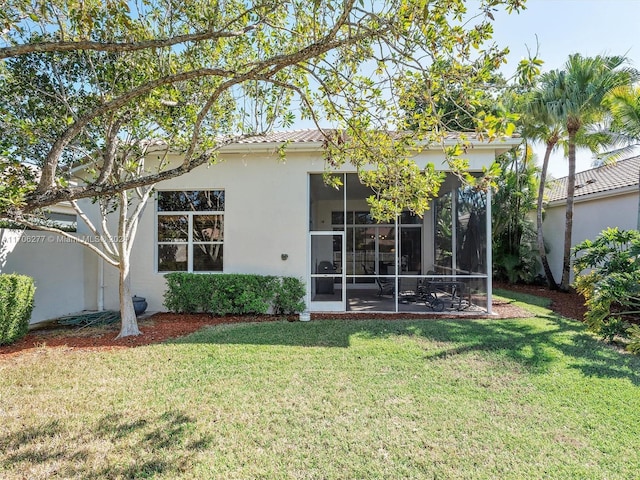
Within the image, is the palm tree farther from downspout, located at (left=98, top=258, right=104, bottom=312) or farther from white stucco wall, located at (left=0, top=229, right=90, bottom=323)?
white stucco wall, located at (left=0, top=229, right=90, bottom=323)

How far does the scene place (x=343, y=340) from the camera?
6703 mm

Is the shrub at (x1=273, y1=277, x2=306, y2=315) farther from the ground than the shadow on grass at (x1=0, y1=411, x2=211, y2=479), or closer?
farther from the ground

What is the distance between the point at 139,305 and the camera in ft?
29.4

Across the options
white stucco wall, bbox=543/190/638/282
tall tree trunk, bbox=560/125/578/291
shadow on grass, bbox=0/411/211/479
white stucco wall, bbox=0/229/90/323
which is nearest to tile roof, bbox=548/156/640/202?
white stucco wall, bbox=543/190/638/282

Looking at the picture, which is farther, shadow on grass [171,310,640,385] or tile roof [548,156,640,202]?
tile roof [548,156,640,202]

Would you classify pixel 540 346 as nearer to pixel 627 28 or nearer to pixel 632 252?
pixel 632 252

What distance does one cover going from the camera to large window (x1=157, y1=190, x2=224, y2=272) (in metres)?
9.66

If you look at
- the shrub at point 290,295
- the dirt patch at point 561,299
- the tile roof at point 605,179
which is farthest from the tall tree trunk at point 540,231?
the shrub at point 290,295

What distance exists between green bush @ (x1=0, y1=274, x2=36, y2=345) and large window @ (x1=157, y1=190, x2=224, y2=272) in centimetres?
326

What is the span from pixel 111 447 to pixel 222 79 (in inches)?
241

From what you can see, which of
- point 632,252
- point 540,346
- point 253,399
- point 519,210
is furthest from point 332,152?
point 519,210

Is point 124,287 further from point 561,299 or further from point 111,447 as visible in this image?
point 561,299

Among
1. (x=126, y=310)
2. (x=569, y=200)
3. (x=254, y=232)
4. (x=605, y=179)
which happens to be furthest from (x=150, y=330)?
(x=605, y=179)

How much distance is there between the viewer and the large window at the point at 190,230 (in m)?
9.66
